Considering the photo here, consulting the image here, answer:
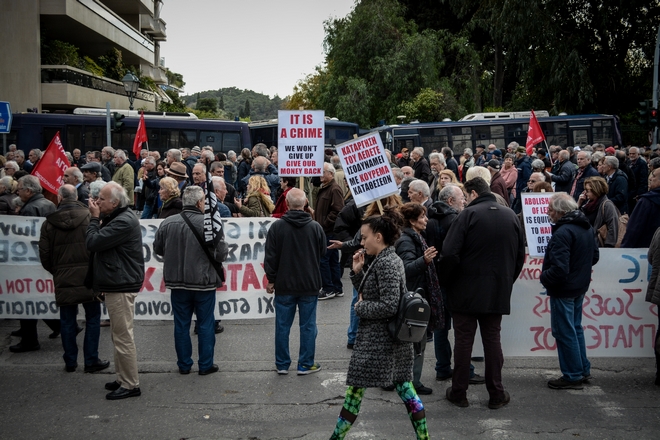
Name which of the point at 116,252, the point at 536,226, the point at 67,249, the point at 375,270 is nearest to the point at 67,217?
the point at 67,249

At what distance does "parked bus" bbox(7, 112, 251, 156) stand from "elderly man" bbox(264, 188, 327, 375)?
2120 centimetres

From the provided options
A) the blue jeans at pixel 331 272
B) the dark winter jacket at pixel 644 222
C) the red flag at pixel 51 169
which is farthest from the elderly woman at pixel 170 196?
the dark winter jacket at pixel 644 222

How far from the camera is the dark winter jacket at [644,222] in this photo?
7629 millimetres

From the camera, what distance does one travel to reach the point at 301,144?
8719mm

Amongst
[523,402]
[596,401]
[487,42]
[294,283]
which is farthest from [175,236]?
[487,42]

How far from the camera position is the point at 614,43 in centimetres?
3269

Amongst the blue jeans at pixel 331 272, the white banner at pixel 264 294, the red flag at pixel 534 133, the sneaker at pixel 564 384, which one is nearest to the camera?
the sneaker at pixel 564 384

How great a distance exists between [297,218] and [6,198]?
4.21 m

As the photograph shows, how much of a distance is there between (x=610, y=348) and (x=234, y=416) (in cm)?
380

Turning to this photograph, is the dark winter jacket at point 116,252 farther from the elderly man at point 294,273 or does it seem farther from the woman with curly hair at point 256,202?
the woman with curly hair at point 256,202

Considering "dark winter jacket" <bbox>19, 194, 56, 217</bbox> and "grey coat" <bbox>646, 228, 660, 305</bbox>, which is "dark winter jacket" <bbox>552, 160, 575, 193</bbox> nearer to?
"grey coat" <bbox>646, 228, 660, 305</bbox>

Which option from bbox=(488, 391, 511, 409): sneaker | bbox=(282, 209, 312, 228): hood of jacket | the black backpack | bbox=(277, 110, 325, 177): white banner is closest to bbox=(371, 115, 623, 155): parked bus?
bbox=(277, 110, 325, 177): white banner

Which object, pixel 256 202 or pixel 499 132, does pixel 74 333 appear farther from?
pixel 499 132

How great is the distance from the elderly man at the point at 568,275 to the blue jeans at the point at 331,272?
4.24 meters
